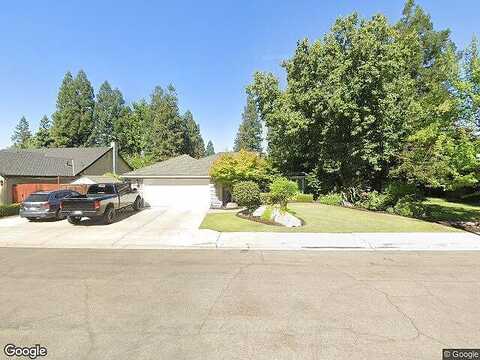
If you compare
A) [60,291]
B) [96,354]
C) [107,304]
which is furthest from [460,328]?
[60,291]

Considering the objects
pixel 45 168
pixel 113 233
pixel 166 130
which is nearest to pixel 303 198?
pixel 113 233

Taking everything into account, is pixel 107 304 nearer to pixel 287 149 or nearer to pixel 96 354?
pixel 96 354

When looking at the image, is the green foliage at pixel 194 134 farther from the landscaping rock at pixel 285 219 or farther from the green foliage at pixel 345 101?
the landscaping rock at pixel 285 219

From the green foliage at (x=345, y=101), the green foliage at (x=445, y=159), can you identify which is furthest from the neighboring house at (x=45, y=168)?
the green foliage at (x=445, y=159)

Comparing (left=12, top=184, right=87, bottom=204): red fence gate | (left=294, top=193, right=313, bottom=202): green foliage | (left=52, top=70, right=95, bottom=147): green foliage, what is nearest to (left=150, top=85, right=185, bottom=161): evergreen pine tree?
(left=52, top=70, right=95, bottom=147): green foliage

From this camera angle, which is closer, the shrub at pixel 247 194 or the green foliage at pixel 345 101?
the shrub at pixel 247 194

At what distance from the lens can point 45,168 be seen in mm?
32938

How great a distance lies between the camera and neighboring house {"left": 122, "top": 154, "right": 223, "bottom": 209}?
25766mm

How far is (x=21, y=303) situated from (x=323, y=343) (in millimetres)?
5587

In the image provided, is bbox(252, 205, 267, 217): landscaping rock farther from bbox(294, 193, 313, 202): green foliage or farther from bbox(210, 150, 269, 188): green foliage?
bbox(294, 193, 313, 202): green foliage

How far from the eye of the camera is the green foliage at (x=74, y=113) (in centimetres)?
6656

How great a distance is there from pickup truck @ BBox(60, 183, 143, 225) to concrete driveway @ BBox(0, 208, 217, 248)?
1.69 ft

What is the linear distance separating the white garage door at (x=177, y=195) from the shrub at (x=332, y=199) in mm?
8951

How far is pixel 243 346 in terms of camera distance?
503 centimetres
